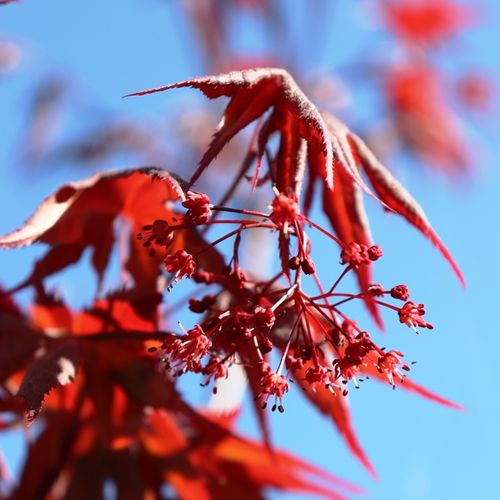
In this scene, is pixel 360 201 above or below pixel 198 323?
above

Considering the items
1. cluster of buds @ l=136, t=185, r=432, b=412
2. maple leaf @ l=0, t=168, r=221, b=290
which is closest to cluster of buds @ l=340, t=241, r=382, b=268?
cluster of buds @ l=136, t=185, r=432, b=412

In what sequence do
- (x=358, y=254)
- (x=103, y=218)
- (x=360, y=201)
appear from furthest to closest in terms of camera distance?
(x=103, y=218), (x=360, y=201), (x=358, y=254)

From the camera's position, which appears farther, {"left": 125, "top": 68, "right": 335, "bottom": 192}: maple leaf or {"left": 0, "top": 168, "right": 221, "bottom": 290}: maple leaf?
{"left": 0, "top": 168, "right": 221, "bottom": 290}: maple leaf

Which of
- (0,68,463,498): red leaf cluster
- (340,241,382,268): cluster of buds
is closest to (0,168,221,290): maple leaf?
(0,68,463,498): red leaf cluster

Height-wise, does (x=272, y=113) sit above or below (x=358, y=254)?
above

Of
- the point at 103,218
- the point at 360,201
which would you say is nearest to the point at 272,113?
the point at 360,201

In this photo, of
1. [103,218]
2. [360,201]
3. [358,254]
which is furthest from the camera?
[103,218]

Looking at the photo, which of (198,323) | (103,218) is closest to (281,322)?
(198,323)

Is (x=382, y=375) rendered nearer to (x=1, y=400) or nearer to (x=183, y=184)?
(x=183, y=184)

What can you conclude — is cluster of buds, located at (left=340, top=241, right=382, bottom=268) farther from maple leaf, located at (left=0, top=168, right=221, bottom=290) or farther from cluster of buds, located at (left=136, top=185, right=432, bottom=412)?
maple leaf, located at (left=0, top=168, right=221, bottom=290)

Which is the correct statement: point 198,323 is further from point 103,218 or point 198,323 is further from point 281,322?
point 103,218

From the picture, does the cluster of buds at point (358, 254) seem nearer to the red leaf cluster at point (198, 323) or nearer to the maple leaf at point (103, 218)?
the red leaf cluster at point (198, 323)

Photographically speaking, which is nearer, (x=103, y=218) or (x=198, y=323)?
(x=198, y=323)

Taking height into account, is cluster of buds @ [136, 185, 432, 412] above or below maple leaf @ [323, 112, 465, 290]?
below
